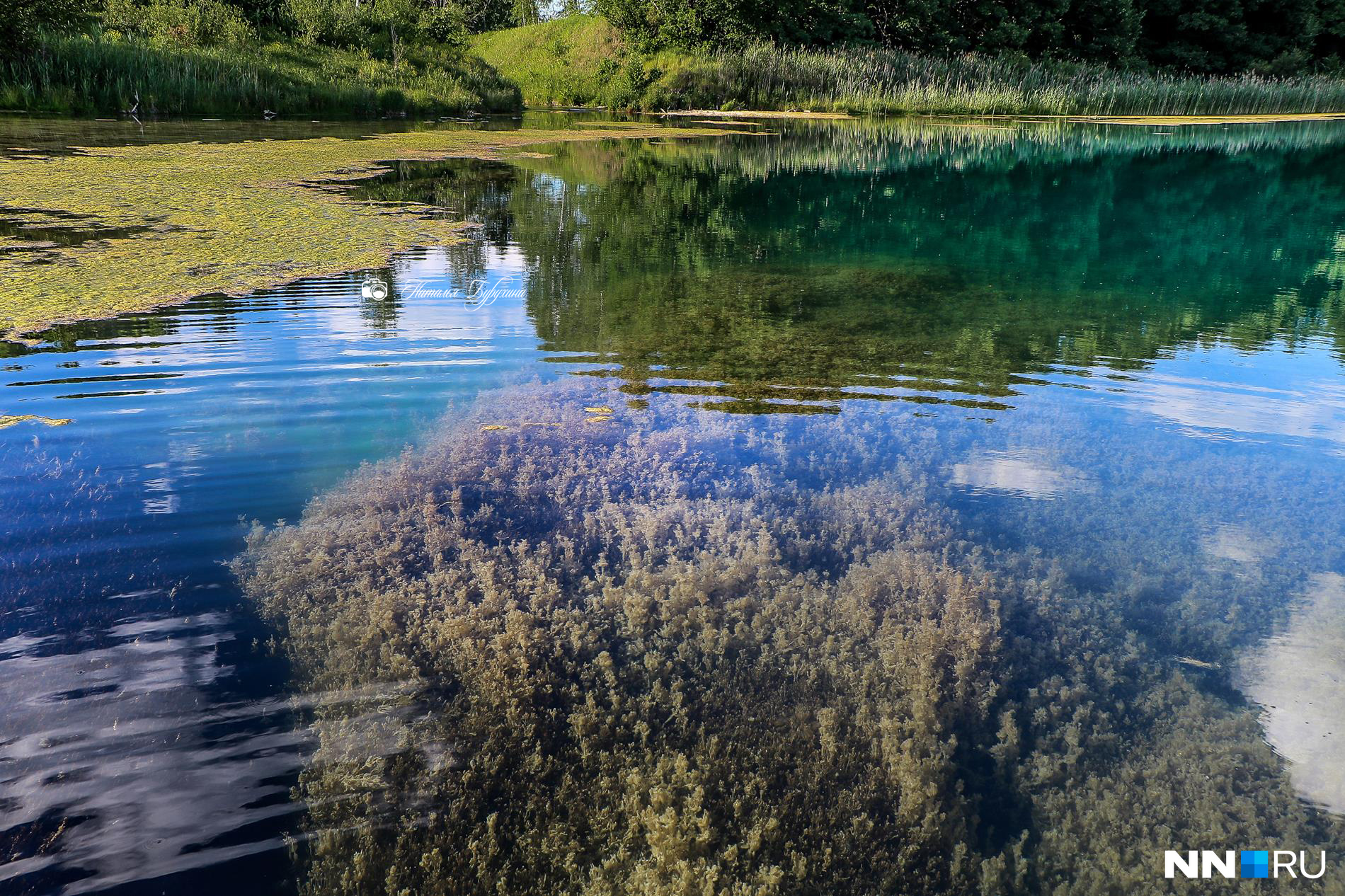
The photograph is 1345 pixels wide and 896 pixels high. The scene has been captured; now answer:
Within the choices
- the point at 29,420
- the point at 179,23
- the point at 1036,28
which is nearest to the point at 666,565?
the point at 29,420

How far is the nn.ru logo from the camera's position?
158cm

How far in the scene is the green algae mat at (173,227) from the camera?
4.59 metres

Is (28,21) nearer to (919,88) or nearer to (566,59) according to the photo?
(566,59)

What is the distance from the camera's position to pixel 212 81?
15.4 metres

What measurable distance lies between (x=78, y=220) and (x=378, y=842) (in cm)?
661

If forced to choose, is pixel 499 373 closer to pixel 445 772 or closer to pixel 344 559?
pixel 344 559

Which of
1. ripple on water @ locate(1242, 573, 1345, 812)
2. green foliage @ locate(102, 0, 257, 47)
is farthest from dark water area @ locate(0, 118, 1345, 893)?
green foliage @ locate(102, 0, 257, 47)

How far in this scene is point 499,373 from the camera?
12.8ft

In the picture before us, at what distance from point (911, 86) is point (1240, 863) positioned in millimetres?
27067

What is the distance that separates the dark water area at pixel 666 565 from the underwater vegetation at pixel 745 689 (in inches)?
0.5

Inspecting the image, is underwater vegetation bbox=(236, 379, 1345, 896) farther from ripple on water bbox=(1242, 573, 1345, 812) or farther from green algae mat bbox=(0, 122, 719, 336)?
green algae mat bbox=(0, 122, 719, 336)

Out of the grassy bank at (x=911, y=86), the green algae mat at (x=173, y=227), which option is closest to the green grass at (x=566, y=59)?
the grassy bank at (x=911, y=86)

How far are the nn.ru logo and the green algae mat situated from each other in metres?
5.15

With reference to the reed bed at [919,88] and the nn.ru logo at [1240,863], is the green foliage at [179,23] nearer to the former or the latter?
the reed bed at [919,88]
